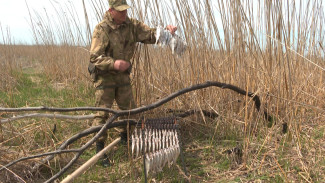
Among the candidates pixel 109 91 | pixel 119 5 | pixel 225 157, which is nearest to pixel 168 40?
pixel 119 5

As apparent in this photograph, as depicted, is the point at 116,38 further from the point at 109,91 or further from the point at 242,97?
the point at 242,97

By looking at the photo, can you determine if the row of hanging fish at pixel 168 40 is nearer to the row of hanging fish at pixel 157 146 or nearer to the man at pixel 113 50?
the man at pixel 113 50

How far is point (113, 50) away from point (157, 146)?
0.89 m

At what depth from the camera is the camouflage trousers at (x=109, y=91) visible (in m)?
2.03

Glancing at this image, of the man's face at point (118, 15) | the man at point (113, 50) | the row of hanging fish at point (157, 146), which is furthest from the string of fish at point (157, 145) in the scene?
the man's face at point (118, 15)

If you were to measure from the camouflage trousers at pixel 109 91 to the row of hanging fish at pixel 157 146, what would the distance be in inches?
20.8

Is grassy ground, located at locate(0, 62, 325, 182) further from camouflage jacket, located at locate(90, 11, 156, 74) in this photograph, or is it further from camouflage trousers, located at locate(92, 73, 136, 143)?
camouflage jacket, located at locate(90, 11, 156, 74)

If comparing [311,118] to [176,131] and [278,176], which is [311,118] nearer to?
[278,176]

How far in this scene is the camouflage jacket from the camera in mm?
1871

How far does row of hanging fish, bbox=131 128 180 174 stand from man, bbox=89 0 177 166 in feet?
1.52

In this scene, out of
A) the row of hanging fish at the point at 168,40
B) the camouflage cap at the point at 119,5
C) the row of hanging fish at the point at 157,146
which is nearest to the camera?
the row of hanging fish at the point at 157,146

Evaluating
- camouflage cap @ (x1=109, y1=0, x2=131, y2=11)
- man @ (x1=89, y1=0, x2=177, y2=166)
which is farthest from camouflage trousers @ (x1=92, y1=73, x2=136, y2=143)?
camouflage cap @ (x1=109, y1=0, x2=131, y2=11)

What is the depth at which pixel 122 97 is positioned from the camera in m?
2.16

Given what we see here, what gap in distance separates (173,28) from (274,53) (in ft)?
2.38
